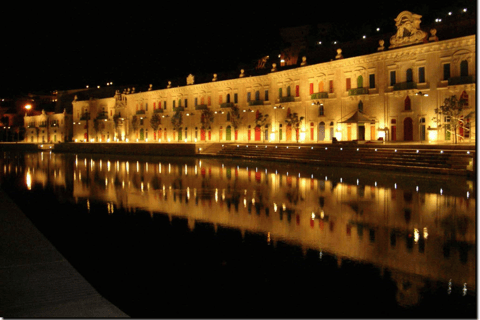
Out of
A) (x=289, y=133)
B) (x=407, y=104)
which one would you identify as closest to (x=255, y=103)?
(x=289, y=133)

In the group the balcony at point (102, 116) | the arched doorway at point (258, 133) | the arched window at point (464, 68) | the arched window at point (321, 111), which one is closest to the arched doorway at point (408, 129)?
the arched window at point (464, 68)

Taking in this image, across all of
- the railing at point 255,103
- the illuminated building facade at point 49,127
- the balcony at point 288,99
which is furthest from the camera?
the illuminated building facade at point 49,127

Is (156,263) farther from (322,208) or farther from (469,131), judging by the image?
(469,131)

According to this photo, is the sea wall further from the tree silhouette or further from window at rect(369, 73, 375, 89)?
the tree silhouette

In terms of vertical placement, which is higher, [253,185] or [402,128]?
[402,128]

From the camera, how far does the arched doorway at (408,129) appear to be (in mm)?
32969

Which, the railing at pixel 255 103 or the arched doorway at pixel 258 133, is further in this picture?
the arched doorway at pixel 258 133

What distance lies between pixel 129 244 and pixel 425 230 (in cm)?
583

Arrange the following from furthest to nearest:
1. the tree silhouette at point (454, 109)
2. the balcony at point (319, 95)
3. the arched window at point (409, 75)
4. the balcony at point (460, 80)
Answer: the balcony at point (319, 95), the arched window at point (409, 75), the balcony at point (460, 80), the tree silhouette at point (454, 109)

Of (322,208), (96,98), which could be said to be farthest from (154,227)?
(96,98)

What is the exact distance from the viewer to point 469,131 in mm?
28781

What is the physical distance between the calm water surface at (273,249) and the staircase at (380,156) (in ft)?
20.4

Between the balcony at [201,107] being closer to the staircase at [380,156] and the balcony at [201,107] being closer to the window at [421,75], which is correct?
the staircase at [380,156]

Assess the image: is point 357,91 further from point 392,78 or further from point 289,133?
point 289,133
